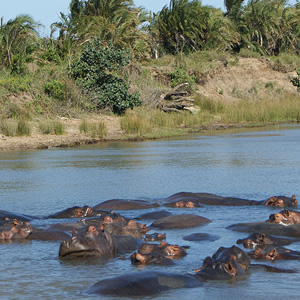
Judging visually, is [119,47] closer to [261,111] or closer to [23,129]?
[261,111]

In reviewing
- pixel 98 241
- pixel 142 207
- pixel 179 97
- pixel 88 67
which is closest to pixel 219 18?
pixel 179 97

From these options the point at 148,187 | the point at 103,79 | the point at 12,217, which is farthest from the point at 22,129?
the point at 12,217

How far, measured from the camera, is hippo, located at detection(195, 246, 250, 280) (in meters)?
4.86

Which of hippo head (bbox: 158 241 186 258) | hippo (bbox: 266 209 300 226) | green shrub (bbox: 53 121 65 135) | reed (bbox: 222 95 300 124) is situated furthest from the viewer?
reed (bbox: 222 95 300 124)

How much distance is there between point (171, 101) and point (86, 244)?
20886 mm

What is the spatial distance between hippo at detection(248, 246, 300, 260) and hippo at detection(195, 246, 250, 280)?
485mm

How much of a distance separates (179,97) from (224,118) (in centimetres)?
221

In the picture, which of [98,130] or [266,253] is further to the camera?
[98,130]

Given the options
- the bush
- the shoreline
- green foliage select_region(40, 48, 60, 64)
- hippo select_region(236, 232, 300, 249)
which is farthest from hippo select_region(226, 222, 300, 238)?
green foliage select_region(40, 48, 60, 64)

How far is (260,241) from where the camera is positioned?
232 inches

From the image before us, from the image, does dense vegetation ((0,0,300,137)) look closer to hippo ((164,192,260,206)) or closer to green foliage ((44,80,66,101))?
green foliage ((44,80,66,101))

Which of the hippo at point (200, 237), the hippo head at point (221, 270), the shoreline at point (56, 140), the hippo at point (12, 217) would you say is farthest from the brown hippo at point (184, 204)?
the shoreline at point (56, 140)

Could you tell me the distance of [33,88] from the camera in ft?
76.5

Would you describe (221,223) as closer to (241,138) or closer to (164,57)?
(241,138)
